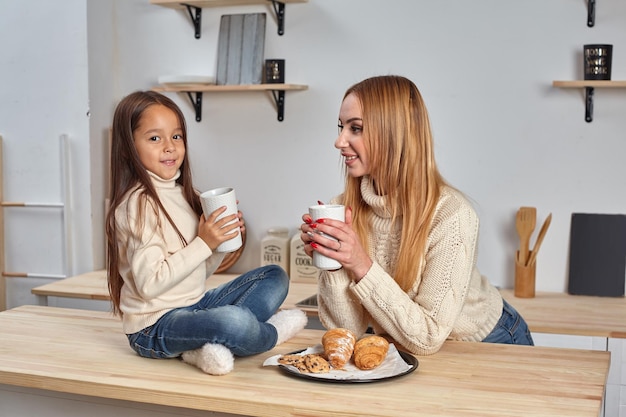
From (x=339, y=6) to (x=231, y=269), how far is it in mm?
1072

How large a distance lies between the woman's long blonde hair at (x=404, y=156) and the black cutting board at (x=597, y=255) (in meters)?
1.17

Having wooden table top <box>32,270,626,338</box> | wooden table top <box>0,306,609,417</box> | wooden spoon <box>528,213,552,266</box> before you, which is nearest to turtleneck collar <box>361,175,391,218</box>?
wooden table top <box>0,306,609,417</box>

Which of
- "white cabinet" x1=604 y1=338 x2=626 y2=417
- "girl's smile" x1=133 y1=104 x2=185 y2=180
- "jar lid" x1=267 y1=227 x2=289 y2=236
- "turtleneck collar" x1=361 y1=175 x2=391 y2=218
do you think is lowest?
"white cabinet" x1=604 y1=338 x2=626 y2=417

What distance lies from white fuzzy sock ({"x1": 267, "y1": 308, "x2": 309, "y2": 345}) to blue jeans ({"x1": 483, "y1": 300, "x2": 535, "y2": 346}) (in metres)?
0.44

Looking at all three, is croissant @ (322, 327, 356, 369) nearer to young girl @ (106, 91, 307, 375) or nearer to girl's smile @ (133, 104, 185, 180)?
young girl @ (106, 91, 307, 375)

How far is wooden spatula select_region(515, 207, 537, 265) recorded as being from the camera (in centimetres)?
275

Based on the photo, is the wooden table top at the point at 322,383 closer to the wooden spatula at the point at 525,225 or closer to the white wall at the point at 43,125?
the wooden spatula at the point at 525,225

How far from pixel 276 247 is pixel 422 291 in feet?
4.49

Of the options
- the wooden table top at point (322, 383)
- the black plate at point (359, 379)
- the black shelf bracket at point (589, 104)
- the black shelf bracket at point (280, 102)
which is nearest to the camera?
the wooden table top at point (322, 383)

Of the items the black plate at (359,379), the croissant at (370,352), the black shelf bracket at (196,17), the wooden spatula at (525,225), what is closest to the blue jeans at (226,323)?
the black plate at (359,379)

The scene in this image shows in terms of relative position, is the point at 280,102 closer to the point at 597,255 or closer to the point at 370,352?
the point at 597,255

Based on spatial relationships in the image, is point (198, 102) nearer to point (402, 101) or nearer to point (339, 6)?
point (339, 6)

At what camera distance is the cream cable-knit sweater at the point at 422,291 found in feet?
5.38

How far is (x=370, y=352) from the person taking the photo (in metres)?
1.52
